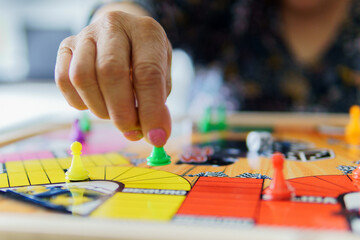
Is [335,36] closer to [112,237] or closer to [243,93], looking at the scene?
[243,93]

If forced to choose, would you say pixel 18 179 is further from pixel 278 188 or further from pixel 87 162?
pixel 278 188

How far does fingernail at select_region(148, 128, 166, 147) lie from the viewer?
1.80 ft

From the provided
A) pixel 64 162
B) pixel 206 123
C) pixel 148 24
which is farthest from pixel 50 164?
pixel 206 123

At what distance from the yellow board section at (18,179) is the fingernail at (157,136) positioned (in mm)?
211

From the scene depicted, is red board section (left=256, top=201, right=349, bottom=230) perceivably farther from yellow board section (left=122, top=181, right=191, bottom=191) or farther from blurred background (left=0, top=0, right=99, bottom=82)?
blurred background (left=0, top=0, right=99, bottom=82)

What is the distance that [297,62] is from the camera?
1.62 meters

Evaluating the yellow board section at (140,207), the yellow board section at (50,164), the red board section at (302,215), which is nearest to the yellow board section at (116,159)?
the yellow board section at (50,164)

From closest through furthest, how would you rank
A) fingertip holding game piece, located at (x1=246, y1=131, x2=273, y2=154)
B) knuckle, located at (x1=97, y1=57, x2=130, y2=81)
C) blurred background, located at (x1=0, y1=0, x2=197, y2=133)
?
knuckle, located at (x1=97, y1=57, x2=130, y2=81)
fingertip holding game piece, located at (x1=246, y1=131, x2=273, y2=154)
blurred background, located at (x1=0, y1=0, x2=197, y2=133)

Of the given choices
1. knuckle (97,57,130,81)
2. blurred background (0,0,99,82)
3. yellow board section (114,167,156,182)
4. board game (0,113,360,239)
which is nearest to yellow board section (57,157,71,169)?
board game (0,113,360,239)

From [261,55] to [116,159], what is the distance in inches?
45.1

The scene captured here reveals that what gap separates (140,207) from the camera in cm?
45

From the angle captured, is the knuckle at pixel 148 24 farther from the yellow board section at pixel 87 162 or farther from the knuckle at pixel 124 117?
the yellow board section at pixel 87 162

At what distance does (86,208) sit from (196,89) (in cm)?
134

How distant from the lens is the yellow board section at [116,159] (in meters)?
0.71
